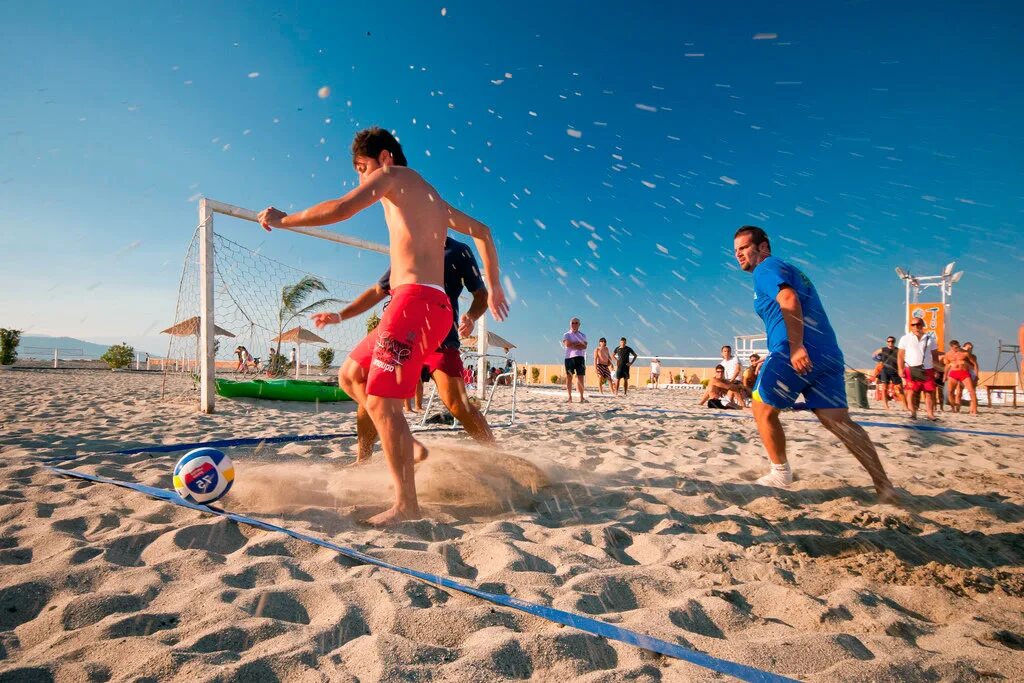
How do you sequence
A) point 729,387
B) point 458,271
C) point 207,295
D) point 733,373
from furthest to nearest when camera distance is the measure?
1. point 733,373
2. point 729,387
3. point 207,295
4. point 458,271

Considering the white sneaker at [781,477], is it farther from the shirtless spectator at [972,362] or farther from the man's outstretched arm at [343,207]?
the shirtless spectator at [972,362]

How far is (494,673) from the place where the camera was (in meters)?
1.26

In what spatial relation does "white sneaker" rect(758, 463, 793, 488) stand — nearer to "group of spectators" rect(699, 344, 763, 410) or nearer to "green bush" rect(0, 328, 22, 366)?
"group of spectators" rect(699, 344, 763, 410)

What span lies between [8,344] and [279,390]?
19.8 m

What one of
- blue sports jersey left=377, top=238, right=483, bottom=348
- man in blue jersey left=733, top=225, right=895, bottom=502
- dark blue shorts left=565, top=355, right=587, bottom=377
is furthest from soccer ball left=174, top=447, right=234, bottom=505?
dark blue shorts left=565, top=355, right=587, bottom=377

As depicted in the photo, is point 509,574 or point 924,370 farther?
point 924,370

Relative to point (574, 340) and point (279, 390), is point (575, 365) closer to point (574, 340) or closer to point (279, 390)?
point (574, 340)

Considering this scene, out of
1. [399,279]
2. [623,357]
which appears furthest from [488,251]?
[623,357]

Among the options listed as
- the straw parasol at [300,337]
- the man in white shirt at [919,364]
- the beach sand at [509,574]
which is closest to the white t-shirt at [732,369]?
the man in white shirt at [919,364]

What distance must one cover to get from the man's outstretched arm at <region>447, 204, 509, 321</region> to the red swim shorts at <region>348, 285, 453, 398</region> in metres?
0.67

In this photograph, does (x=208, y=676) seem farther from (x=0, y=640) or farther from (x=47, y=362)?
(x=47, y=362)

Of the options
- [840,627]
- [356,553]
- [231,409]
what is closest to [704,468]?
[840,627]

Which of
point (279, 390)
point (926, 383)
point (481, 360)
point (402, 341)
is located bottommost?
point (279, 390)

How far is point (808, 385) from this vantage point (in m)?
3.05
